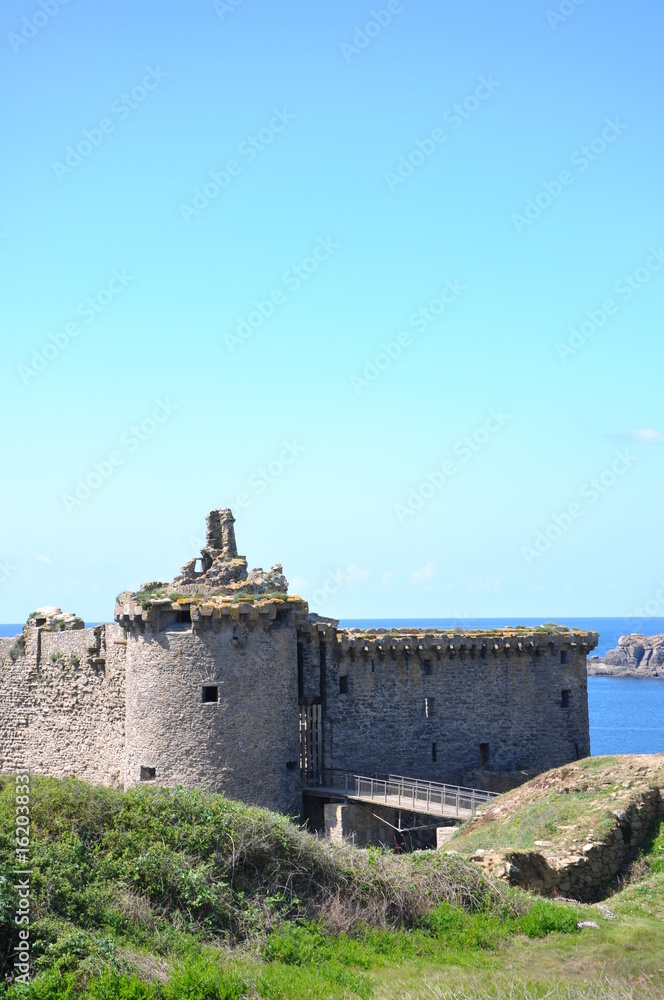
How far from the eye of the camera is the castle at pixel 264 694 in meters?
30.4

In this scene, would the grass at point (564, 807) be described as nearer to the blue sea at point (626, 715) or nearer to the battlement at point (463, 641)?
the battlement at point (463, 641)

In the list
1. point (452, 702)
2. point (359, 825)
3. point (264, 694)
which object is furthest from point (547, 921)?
point (452, 702)

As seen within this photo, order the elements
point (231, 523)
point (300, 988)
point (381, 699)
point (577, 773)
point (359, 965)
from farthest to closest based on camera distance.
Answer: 1. point (231, 523)
2. point (381, 699)
3. point (577, 773)
4. point (359, 965)
5. point (300, 988)

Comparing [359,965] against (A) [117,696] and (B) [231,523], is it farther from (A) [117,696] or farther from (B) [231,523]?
(B) [231,523]

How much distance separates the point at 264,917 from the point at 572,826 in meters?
7.96

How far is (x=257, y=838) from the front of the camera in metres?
21.6

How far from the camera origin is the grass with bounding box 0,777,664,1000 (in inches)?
707

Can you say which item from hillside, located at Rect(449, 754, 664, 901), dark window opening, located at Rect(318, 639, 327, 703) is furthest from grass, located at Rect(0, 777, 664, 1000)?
dark window opening, located at Rect(318, 639, 327, 703)

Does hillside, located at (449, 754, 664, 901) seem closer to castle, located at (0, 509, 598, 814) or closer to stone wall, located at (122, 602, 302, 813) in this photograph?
stone wall, located at (122, 602, 302, 813)

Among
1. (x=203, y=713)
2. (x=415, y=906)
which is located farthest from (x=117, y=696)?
(x=415, y=906)

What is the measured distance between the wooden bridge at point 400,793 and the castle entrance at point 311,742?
0.11 metres

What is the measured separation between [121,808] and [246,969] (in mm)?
4654

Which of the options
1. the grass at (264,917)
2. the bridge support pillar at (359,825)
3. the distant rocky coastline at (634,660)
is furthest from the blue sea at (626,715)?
the grass at (264,917)

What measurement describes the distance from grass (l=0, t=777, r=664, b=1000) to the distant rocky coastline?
15926 centimetres
